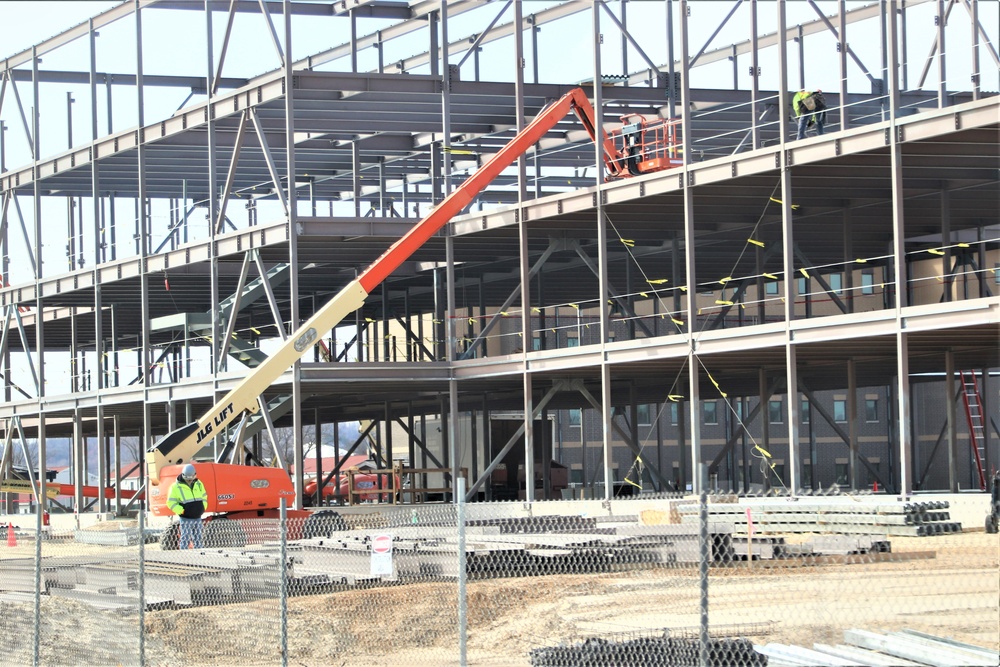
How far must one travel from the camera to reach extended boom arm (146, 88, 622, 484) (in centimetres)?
2980

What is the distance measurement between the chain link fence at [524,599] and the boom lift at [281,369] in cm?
436

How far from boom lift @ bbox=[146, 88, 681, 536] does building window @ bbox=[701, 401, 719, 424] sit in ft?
135

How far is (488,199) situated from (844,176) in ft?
72.9

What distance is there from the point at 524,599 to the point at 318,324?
14257 millimetres

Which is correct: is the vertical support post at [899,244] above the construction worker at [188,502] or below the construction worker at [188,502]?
above

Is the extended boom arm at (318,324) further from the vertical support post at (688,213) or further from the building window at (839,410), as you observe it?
the building window at (839,410)

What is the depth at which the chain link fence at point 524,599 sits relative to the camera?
12.2 metres

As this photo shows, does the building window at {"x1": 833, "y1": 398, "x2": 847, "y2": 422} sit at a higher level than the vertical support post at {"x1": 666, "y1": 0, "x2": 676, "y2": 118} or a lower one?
lower

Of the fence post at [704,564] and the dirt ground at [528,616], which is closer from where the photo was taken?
the fence post at [704,564]

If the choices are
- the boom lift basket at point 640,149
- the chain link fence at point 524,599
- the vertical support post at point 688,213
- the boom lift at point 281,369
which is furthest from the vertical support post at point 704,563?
the boom lift basket at point 640,149

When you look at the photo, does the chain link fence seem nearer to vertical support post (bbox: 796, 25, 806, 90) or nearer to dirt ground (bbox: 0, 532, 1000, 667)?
dirt ground (bbox: 0, 532, 1000, 667)

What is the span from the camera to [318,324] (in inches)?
1192

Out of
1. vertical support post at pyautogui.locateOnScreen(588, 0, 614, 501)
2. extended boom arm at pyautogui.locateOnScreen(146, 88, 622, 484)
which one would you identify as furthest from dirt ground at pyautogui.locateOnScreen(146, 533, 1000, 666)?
extended boom arm at pyautogui.locateOnScreen(146, 88, 622, 484)

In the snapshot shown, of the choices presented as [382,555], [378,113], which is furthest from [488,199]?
[382,555]
